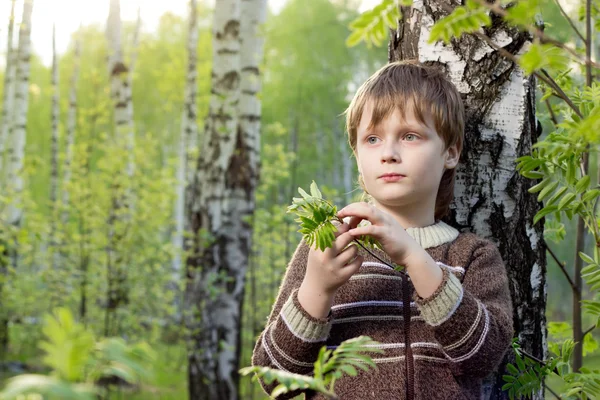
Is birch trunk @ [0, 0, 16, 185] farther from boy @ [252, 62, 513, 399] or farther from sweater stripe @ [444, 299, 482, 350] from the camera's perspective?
sweater stripe @ [444, 299, 482, 350]

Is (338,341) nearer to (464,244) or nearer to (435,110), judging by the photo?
(464,244)

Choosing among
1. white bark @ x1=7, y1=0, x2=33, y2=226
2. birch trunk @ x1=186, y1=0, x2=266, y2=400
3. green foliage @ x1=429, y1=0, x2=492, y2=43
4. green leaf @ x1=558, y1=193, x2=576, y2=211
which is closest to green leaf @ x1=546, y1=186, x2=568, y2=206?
green leaf @ x1=558, y1=193, x2=576, y2=211

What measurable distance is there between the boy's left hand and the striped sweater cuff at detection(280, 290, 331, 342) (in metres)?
Answer: 0.28

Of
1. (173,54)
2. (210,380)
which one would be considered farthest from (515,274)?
(173,54)

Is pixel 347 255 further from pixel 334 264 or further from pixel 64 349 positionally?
pixel 64 349

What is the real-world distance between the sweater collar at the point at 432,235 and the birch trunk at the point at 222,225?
3621mm

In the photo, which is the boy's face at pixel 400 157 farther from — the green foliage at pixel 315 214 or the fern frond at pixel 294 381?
the fern frond at pixel 294 381

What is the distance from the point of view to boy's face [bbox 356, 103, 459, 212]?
1653 mm

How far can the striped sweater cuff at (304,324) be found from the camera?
161 cm

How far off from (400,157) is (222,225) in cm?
388

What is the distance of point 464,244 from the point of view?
1785 millimetres

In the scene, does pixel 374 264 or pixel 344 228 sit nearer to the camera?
pixel 344 228

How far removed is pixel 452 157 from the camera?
1840 mm

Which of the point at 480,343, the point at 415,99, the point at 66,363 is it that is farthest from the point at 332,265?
the point at 66,363
